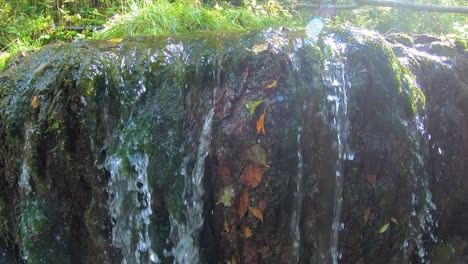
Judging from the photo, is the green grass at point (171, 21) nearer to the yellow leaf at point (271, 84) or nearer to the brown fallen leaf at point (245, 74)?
the brown fallen leaf at point (245, 74)

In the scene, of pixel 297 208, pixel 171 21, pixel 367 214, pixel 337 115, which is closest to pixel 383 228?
pixel 367 214

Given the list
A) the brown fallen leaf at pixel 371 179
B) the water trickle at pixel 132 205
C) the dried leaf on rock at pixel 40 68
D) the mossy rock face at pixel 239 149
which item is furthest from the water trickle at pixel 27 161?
the brown fallen leaf at pixel 371 179

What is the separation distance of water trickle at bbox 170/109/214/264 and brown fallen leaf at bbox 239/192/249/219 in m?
0.23

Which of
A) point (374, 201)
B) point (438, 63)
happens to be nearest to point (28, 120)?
point (374, 201)

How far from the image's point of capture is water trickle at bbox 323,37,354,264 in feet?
7.75

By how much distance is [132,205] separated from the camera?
2.55 metres

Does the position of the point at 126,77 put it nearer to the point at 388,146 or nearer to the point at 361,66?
the point at 361,66

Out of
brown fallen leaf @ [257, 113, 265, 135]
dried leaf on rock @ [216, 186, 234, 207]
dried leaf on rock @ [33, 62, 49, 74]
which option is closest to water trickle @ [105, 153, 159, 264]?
dried leaf on rock @ [216, 186, 234, 207]

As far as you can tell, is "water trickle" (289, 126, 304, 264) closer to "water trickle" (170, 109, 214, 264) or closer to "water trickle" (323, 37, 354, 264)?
"water trickle" (323, 37, 354, 264)

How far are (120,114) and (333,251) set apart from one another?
Answer: 1309 millimetres

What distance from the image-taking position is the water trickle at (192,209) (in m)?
2.38

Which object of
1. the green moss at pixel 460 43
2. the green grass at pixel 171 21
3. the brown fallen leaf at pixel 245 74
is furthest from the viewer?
the green grass at pixel 171 21

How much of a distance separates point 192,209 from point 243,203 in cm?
32

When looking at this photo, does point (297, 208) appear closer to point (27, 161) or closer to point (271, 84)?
point (271, 84)
